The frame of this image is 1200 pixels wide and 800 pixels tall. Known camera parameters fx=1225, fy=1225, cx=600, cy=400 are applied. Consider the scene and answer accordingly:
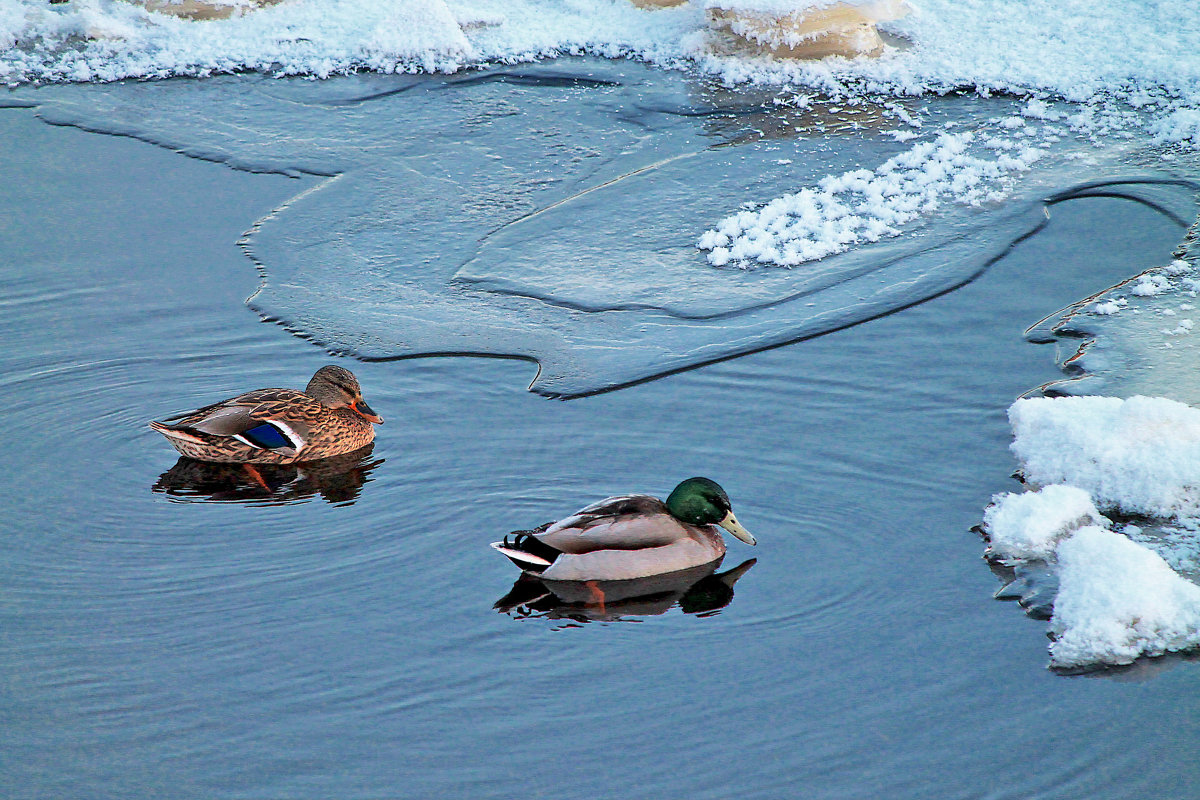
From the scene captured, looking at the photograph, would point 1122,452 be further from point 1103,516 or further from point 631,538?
point 631,538

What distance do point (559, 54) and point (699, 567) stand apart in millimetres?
6716

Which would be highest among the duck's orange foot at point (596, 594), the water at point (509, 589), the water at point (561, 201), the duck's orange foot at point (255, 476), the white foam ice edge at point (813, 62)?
the white foam ice edge at point (813, 62)

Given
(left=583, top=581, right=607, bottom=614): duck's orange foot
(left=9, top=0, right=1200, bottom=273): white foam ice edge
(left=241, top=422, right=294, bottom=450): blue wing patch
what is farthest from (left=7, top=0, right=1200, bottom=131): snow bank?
A: (left=583, top=581, right=607, bottom=614): duck's orange foot

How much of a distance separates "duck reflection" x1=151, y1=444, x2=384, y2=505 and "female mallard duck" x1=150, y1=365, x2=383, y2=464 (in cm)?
4

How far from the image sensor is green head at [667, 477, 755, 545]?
181 inches

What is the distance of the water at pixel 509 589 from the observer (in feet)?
11.7

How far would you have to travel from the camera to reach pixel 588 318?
21.4 ft

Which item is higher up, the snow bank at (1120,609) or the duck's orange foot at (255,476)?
the snow bank at (1120,609)

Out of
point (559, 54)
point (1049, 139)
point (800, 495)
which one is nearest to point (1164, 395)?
point (800, 495)

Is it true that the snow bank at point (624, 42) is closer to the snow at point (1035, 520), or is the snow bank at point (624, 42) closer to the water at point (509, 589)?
the water at point (509, 589)

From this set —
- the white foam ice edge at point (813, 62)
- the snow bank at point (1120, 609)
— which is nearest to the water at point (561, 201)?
the white foam ice edge at point (813, 62)

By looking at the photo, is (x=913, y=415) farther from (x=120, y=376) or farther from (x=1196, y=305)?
(x=120, y=376)

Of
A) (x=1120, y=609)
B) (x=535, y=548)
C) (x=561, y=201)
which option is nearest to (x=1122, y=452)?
(x=1120, y=609)

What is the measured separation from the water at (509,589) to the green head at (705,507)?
14 cm
